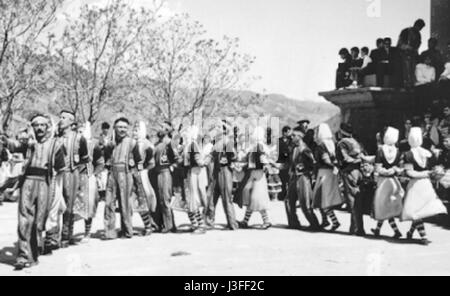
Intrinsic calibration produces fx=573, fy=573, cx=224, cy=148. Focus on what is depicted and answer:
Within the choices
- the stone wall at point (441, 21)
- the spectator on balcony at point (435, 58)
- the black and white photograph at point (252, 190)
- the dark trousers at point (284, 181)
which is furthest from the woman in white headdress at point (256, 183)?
the stone wall at point (441, 21)

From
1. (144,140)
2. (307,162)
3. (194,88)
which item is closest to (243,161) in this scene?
(307,162)

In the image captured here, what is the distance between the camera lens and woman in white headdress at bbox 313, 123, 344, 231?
9.08 metres

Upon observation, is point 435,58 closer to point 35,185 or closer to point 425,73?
point 425,73

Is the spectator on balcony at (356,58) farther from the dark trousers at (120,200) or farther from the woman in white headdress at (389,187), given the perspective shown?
the dark trousers at (120,200)

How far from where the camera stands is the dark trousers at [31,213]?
20.9 ft

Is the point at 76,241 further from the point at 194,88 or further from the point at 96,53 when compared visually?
the point at 194,88

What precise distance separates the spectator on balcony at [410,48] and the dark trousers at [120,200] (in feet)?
23.1

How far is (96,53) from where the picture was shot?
20922 mm

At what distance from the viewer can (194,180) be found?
9266 millimetres

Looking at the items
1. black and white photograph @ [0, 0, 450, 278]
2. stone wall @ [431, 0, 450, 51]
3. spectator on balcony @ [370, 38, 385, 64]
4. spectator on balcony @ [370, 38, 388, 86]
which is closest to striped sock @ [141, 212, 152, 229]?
black and white photograph @ [0, 0, 450, 278]

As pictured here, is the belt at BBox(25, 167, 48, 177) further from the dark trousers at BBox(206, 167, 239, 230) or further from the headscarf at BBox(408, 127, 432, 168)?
the headscarf at BBox(408, 127, 432, 168)

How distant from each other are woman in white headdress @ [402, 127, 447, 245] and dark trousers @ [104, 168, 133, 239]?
3988 millimetres

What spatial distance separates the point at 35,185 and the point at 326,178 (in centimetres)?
463
